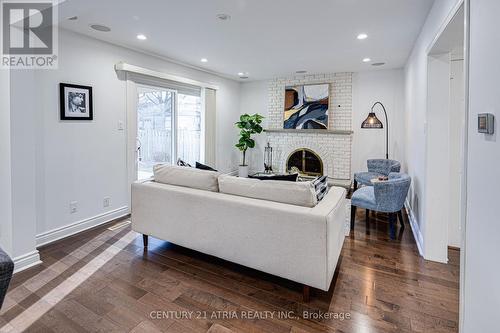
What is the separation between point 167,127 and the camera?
5020 mm

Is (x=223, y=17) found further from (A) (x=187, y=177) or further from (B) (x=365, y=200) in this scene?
(B) (x=365, y=200)

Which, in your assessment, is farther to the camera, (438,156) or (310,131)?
(310,131)

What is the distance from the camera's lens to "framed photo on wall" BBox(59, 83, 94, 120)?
10.5ft

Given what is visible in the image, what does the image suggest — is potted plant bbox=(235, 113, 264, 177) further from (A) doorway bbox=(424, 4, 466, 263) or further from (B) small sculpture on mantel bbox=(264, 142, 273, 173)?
(A) doorway bbox=(424, 4, 466, 263)

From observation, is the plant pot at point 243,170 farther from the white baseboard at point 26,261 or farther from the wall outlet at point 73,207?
the white baseboard at point 26,261

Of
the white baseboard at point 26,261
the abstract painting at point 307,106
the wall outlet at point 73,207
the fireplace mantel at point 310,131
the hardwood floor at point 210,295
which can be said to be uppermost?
the abstract painting at point 307,106

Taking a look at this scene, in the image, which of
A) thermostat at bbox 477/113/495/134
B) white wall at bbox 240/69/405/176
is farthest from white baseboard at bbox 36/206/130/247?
white wall at bbox 240/69/405/176

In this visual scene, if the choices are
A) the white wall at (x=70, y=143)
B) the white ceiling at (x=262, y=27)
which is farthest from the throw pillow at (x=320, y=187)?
the white wall at (x=70, y=143)

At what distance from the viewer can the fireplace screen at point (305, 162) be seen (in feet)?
20.6

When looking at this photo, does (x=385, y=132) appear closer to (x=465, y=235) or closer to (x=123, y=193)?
(x=465, y=235)

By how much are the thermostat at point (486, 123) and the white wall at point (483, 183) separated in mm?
26

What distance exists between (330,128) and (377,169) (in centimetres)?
147

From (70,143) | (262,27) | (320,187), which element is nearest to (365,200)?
(320,187)

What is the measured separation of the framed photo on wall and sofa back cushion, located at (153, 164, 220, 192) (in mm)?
1313
